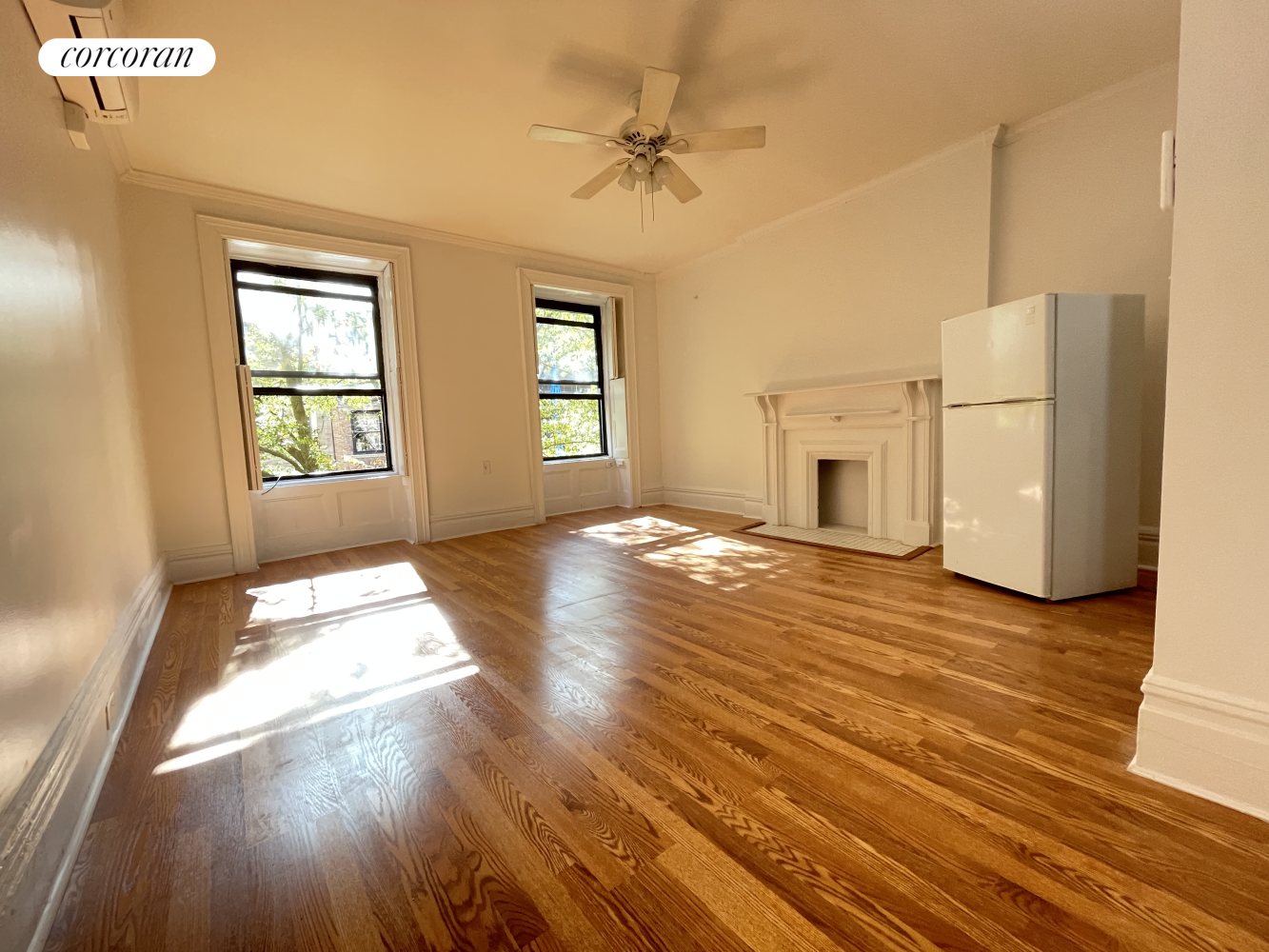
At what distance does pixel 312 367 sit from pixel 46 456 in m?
3.22

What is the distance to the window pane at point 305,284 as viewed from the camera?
13.3 ft

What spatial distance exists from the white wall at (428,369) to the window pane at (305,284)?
0.47m

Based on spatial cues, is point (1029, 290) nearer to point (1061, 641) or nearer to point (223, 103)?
Result: point (1061, 641)

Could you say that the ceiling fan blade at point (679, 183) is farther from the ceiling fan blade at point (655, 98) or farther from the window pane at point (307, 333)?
the window pane at point (307, 333)

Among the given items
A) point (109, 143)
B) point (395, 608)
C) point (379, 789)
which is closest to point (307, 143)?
point (109, 143)

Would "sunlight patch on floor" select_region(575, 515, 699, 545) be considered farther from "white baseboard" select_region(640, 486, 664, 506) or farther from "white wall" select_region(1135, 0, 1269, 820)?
"white wall" select_region(1135, 0, 1269, 820)

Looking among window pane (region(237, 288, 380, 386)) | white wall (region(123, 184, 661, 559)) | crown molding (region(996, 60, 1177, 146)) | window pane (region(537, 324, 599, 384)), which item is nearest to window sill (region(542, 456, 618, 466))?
white wall (region(123, 184, 661, 559))

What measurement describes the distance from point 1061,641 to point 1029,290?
2.37 m

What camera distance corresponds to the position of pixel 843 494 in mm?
4465

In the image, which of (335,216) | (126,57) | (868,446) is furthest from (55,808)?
(868,446)

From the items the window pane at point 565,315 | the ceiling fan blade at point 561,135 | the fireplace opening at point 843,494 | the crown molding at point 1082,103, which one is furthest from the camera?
the window pane at point 565,315

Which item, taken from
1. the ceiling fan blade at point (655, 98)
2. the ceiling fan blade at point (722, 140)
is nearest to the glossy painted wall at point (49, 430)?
the ceiling fan blade at point (655, 98)

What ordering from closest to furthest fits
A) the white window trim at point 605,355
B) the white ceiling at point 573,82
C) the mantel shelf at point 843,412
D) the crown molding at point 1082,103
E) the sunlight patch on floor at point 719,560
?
the white ceiling at point 573,82
the crown molding at point 1082,103
the sunlight patch on floor at point 719,560
the mantel shelf at point 843,412
the white window trim at point 605,355

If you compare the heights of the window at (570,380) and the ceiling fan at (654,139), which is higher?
the ceiling fan at (654,139)
